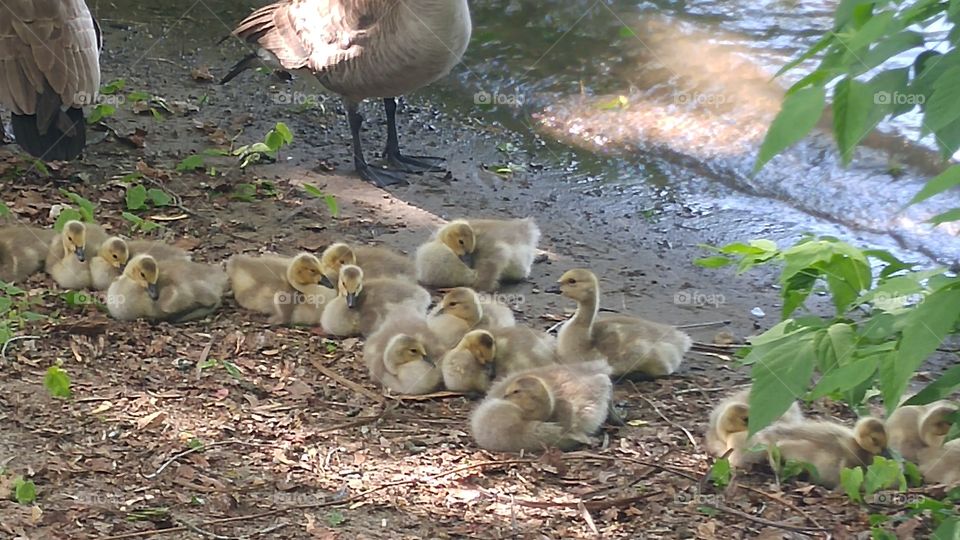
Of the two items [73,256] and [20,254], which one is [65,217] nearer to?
[20,254]

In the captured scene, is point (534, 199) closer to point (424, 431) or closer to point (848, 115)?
point (424, 431)

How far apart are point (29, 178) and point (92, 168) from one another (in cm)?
39

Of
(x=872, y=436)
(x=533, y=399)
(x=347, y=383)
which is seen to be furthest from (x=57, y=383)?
(x=872, y=436)

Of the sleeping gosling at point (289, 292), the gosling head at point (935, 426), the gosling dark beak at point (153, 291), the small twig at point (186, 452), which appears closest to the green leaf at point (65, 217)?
the gosling dark beak at point (153, 291)

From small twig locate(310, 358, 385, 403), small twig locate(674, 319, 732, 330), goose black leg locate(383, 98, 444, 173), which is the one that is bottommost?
small twig locate(674, 319, 732, 330)

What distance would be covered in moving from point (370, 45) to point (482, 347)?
3002 millimetres

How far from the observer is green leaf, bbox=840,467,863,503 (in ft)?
12.1

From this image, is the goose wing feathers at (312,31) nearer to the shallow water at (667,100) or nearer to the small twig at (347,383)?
the shallow water at (667,100)

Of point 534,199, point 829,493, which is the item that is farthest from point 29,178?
point 829,493

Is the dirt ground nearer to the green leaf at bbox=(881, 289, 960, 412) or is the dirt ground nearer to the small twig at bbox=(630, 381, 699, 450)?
the small twig at bbox=(630, 381, 699, 450)

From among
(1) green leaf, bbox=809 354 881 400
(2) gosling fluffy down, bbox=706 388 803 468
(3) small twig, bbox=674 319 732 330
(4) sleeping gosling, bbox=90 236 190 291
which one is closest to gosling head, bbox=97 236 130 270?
(4) sleeping gosling, bbox=90 236 190 291

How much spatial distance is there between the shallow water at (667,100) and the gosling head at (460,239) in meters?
1.65

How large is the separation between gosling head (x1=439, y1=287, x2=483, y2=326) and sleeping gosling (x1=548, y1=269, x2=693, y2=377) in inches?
13.8

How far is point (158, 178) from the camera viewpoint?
265 inches
